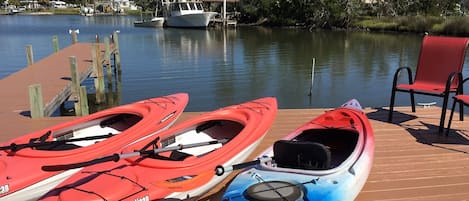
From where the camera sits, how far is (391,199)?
11.6 feet

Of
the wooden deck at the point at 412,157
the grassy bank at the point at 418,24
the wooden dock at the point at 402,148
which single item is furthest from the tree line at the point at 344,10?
the wooden deck at the point at 412,157

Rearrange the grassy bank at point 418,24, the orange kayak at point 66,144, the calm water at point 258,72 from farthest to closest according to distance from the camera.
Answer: the grassy bank at point 418,24
the calm water at point 258,72
the orange kayak at point 66,144

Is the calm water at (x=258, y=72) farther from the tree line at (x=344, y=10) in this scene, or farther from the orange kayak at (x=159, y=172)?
the tree line at (x=344, y=10)

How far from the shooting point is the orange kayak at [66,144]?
→ 11.1 ft

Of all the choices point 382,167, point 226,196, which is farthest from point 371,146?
point 226,196

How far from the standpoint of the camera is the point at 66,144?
4.02m

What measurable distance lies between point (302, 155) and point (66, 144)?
2231mm

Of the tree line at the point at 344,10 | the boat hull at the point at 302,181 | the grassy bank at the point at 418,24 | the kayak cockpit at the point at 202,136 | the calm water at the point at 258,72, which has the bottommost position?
the calm water at the point at 258,72

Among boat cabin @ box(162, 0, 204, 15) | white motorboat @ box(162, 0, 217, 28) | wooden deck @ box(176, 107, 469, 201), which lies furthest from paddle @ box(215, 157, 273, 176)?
boat cabin @ box(162, 0, 204, 15)

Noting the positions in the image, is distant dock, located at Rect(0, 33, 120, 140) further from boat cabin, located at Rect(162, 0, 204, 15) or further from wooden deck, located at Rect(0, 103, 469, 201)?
boat cabin, located at Rect(162, 0, 204, 15)

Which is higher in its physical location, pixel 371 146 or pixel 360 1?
pixel 360 1

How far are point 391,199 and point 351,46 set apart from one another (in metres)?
23.8

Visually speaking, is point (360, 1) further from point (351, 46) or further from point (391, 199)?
point (391, 199)

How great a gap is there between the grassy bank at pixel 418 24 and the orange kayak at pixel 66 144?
28.5m
